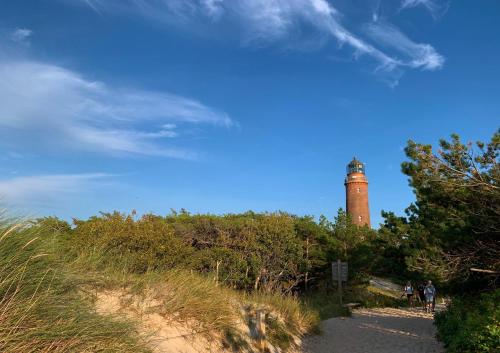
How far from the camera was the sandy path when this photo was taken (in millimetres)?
12184

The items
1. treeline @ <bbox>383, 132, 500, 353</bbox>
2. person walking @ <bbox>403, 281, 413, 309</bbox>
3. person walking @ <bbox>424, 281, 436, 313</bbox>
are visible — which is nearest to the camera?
treeline @ <bbox>383, 132, 500, 353</bbox>

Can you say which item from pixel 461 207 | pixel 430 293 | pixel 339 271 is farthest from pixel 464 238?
pixel 339 271

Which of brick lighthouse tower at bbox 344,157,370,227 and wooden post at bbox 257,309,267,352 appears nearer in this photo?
wooden post at bbox 257,309,267,352

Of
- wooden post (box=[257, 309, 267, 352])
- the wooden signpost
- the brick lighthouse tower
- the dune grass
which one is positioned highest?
the brick lighthouse tower

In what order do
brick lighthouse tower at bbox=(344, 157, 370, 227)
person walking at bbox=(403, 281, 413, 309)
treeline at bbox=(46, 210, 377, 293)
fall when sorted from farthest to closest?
brick lighthouse tower at bbox=(344, 157, 370, 227) < person walking at bbox=(403, 281, 413, 309) < treeline at bbox=(46, 210, 377, 293)

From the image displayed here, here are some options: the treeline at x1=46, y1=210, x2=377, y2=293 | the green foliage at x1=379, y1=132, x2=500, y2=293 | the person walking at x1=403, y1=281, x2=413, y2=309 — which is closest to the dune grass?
the green foliage at x1=379, y1=132, x2=500, y2=293

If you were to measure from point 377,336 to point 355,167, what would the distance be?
116 feet

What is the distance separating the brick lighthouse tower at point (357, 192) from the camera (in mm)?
46697

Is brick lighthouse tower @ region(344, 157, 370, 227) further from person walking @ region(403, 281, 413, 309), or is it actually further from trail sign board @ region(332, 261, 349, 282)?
trail sign board @ region(332, 261, 349, 282)

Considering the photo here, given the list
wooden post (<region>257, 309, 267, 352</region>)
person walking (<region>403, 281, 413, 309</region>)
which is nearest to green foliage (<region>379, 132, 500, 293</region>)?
wooden post (<region>257, 309, 267, 352</region>)

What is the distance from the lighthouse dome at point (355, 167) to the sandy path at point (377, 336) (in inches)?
1180

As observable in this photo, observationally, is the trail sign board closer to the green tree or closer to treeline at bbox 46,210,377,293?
treeline at bbox 46,210,377,293

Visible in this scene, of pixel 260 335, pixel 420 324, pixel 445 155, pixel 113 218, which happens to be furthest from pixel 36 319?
pixel 420 324

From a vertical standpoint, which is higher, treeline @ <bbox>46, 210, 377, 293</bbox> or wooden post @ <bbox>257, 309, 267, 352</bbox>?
treeline @ <bbox>46, 210, 377, 293</bbox>
